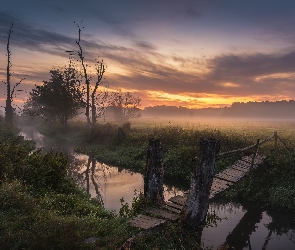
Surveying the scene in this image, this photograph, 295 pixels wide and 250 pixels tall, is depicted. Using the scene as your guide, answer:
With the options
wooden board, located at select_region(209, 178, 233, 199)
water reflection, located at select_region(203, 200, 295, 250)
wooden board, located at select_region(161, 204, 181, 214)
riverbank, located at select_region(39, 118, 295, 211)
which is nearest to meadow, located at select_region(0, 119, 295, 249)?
riverbank, located at select_region(39, 118, 295, 211)

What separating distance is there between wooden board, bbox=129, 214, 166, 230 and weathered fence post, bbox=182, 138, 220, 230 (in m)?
0.89

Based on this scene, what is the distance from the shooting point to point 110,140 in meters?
29.8

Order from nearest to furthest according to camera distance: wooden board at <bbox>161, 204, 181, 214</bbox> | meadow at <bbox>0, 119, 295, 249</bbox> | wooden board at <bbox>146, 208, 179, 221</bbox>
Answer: meadow at <bbox>0, 119, 295, 249</bbox> → wooden board at <bbox>146, 208, 179, 221</bbox> → wooden board at <bbox>161, 204, 181, 214</bbox>

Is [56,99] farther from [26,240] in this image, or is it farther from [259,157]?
[26,240]

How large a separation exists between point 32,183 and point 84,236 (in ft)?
17.8

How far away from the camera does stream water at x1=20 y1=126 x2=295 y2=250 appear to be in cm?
945

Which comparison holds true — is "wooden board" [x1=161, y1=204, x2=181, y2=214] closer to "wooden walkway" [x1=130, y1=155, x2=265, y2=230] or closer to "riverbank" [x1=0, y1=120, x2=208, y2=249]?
"wooden walkway" [x1=130, y1=155, x2=265, y2=230]

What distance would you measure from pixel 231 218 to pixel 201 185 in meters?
4.86

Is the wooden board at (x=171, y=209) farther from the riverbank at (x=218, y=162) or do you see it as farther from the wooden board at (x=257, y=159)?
the wooden board at (x=257, y=159)

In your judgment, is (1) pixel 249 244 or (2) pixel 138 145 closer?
(1) pixel 249 244

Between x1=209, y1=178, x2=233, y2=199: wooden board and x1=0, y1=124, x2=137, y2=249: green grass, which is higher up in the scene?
x1=209, y1=178, x2=233, y2=199: wooden board

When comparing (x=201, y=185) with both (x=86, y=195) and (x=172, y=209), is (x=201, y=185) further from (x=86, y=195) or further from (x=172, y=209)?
(x=86, y=195)

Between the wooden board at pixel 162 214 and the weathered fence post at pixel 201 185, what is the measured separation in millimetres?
424

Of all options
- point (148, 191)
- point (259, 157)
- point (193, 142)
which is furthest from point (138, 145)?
point (148, 191)
